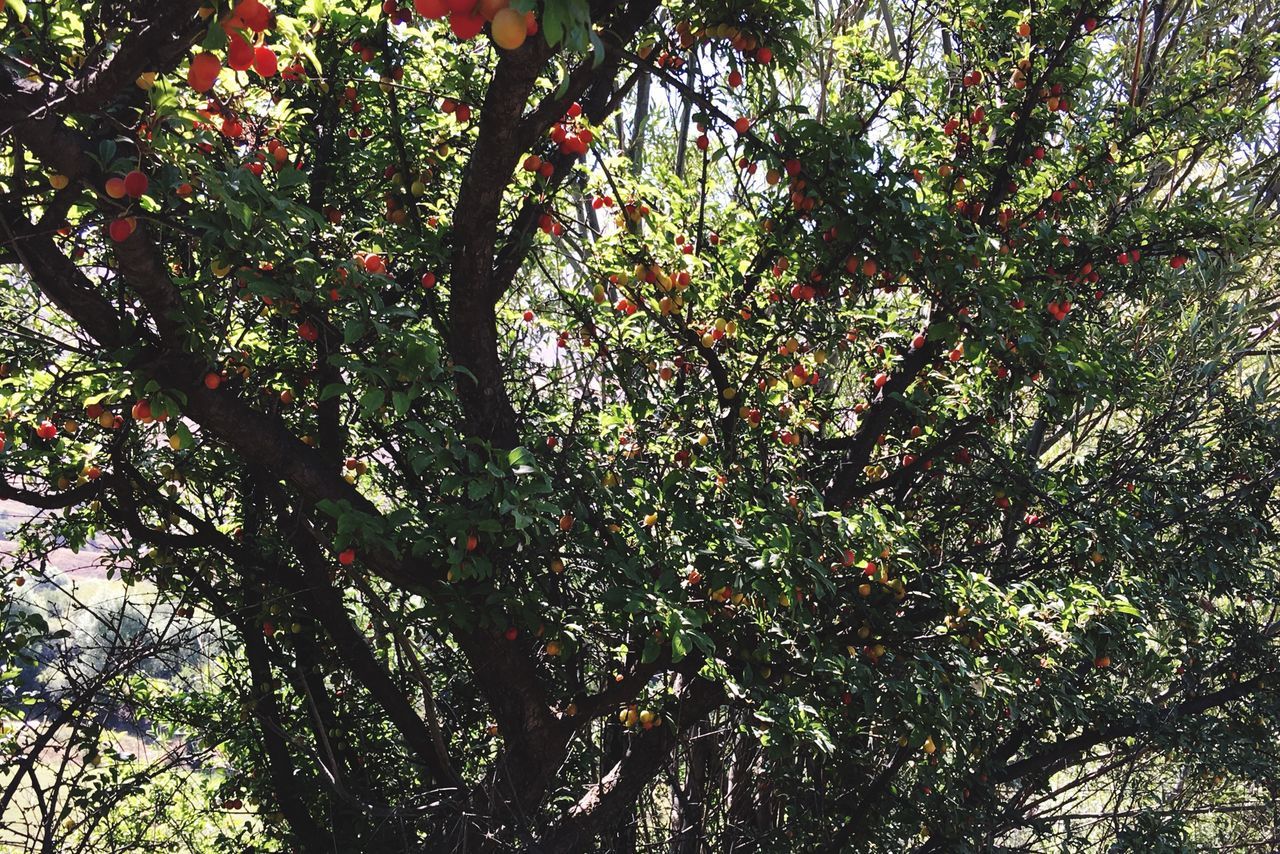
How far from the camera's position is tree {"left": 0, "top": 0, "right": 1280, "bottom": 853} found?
2.50 meters

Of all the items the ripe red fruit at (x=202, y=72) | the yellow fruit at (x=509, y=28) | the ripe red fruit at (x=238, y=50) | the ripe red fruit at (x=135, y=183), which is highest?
the ripe red fruit at (x=135, y=183)

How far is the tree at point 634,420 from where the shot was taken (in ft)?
8.21

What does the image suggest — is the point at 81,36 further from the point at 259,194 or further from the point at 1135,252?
the point at 1135,252

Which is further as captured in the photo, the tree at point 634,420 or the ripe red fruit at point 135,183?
the tree at point 634,420

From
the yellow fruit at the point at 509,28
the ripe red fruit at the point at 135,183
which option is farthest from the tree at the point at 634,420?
the yellow fruit at the point at 509,28

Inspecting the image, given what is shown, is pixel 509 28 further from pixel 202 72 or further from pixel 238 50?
pixel 202 72

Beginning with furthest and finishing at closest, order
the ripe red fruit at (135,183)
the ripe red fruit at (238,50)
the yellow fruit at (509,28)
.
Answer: the ripe red fruit at (135,183)
the ripe red fruit at (238,50)
the yellow fruit at (509,28)

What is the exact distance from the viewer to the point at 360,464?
389 cm

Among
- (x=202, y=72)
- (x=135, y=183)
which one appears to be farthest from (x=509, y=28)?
(x=135, y=183)

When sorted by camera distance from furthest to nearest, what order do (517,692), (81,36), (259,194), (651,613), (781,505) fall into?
1. (517,692)
2. (781,505)
3. (651,613)
4. (81,36)
5. (259,194)

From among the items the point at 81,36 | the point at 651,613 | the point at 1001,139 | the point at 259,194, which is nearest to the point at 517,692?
the point at 651,613

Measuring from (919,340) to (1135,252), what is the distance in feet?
2.82

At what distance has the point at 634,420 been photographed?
137 inches

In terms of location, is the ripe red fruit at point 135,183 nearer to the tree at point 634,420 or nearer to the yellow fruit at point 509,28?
the tree at point 634,420
